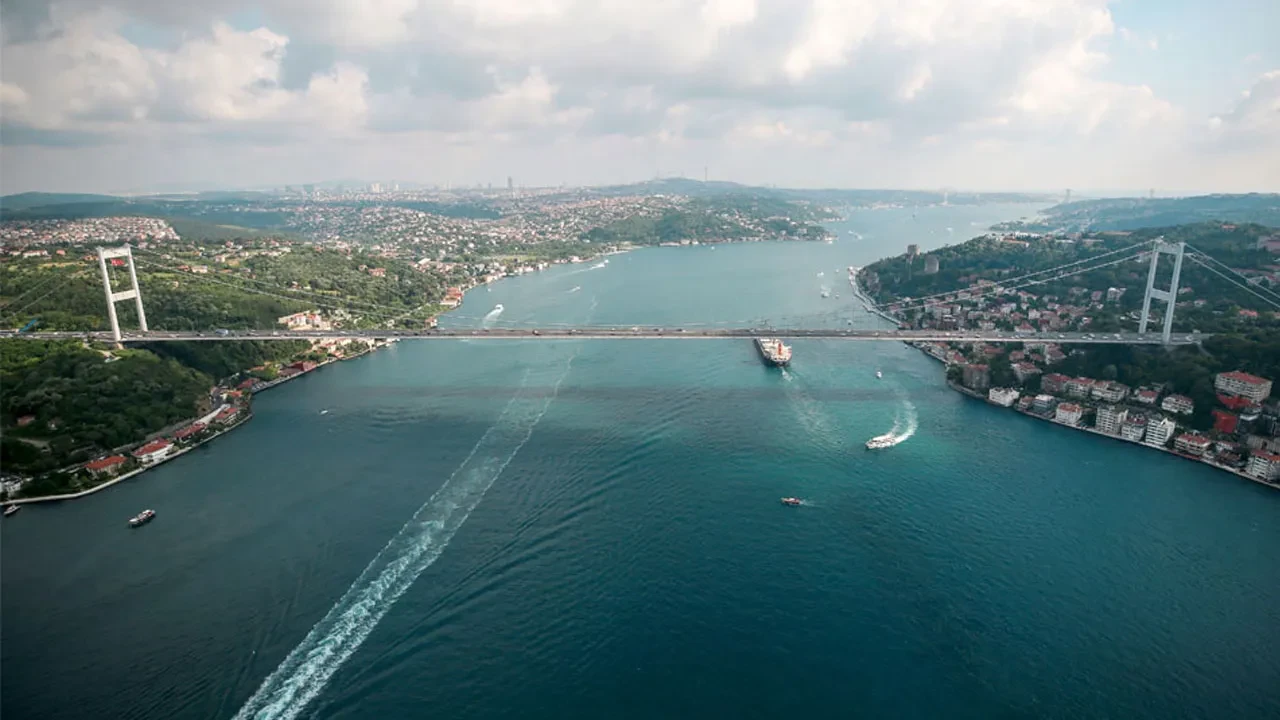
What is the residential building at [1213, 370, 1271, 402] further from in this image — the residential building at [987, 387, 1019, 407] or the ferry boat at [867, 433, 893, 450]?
the ferry boat at [867, 433, 893, 450]

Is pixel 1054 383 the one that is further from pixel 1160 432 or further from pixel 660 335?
pixel 660 335

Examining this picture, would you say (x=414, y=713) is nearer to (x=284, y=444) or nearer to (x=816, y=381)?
(x=284, y=444)

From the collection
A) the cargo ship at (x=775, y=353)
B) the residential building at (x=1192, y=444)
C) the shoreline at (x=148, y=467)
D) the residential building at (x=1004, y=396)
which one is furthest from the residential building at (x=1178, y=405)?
the shoreline at (x=148, y=467)

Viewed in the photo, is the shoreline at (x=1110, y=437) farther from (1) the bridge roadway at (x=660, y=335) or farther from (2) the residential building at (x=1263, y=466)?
(1) the bridge roadway at (x=660, y=335)

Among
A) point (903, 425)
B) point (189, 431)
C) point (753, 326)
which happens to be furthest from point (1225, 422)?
point (189, 431)

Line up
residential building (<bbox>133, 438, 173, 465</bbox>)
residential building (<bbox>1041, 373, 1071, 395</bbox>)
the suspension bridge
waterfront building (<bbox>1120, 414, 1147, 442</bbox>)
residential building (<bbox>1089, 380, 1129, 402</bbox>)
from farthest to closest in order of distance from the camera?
the suspension bridge < residential building (<bbox>1041, 373, 1071, 395</bbox>) < residential building (<bbox>1089, 380, 1129, 402</bbox>) < waterfront building (<bbox>1120, 414, 1147, 442</bbox>) < residential building (<bbox>133, 438, 173, 465</bbox>)

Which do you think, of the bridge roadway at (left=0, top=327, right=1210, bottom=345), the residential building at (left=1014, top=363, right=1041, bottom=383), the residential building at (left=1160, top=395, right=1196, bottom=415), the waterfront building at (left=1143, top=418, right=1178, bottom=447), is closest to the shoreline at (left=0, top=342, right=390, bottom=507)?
the bridge roadway at (left=0, top=327, right=1210, bottom=345)

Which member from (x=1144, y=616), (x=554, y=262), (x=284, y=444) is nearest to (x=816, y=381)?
Answer: (x=1144, y=616)
